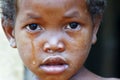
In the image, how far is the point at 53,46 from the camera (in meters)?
1.37

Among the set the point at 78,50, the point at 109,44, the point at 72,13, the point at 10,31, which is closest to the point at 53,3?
the point at 72,13

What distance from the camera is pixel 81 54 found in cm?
145

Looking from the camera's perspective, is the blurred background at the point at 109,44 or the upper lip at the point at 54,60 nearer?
the upper lip at the point at 54,60

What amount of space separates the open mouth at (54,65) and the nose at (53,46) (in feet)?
0.08

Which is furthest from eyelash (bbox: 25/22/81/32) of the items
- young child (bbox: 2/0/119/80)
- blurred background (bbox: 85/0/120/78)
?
blurred background (bbox: 85/0/120/78)

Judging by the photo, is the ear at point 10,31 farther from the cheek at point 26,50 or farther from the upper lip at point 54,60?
the upper lip at point 54,60

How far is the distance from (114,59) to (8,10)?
7.94ft

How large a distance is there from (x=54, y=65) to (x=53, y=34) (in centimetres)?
10

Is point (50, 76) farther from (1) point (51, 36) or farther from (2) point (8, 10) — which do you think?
(2) point (8, 10)

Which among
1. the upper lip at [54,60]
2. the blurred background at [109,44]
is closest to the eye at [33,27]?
the upper lip at [54,60]

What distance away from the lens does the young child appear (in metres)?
1.38

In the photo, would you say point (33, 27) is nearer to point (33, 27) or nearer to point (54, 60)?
point (33, 27)

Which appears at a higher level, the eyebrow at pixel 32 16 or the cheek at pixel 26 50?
the eyebrow at pixel 32 16

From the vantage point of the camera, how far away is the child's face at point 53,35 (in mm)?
1384
